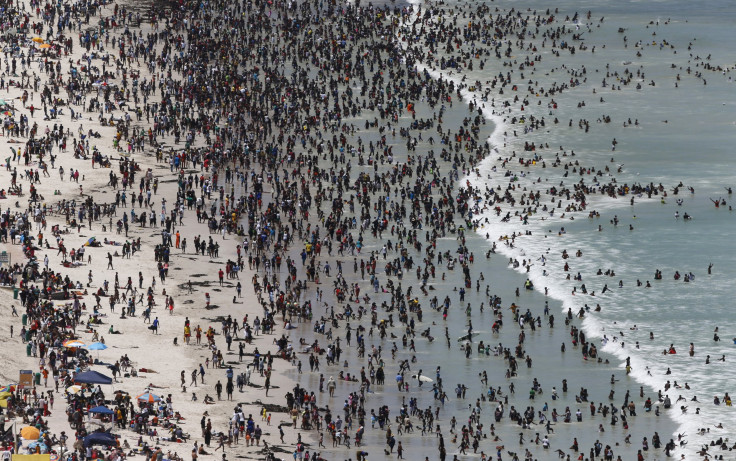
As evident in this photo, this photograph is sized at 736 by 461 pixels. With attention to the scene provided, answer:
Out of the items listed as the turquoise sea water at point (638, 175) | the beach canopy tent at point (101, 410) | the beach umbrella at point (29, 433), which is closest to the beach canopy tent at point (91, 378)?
the beach canopy tent at point (101, 410)

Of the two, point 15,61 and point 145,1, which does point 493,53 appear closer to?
point 145,1

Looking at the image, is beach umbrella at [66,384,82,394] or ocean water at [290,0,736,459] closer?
beach umbrella at [66,384,82,394]

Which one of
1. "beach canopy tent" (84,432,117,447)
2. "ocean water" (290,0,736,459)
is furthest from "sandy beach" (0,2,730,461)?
"ocean water" (290,0,736,459)

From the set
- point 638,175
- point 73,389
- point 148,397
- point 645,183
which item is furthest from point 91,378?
point 638,175

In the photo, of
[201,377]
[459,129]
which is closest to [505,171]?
[459,129]

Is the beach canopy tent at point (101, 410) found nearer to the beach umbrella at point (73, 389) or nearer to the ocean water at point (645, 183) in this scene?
the beach umbrella at point (73, 389)

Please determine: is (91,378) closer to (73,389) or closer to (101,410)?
(73,389)

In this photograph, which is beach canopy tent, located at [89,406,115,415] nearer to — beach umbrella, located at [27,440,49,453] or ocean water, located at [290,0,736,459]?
beach umbrella, located at [27,440,49,453]
